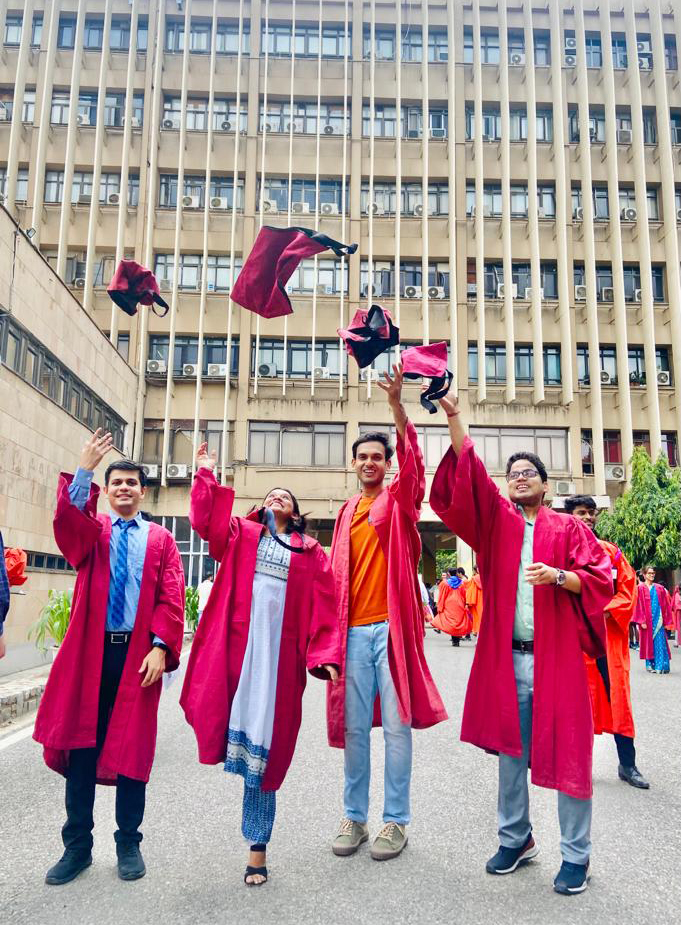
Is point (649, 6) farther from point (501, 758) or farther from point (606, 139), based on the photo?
point (501, 758)

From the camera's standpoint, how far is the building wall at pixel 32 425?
17.4 m

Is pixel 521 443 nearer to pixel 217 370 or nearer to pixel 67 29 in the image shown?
pixel 217 370

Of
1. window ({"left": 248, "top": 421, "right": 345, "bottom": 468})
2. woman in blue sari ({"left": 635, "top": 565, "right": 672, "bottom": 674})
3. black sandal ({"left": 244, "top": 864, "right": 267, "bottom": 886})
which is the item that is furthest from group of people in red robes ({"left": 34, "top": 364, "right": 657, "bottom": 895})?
window ({"left": 248, "top": 421, "right": 345, "bottom": 468})

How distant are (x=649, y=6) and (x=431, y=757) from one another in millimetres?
38115

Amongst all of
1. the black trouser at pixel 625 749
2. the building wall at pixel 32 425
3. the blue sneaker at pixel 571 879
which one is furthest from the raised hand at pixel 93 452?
the building wall at pixel 32 425

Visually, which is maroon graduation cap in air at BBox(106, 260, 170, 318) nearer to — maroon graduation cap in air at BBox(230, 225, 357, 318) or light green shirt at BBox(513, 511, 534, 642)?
maroon graduation cap in air at BBox(230, 225, 357, 318)

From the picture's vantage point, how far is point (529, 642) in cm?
416

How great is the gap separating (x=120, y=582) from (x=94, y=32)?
37.1 meters

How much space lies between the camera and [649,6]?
35656 millimetres

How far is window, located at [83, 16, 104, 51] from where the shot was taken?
3494 centimetres

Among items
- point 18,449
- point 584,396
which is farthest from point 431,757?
point 584,396

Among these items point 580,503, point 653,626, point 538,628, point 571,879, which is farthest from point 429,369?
point 653,626

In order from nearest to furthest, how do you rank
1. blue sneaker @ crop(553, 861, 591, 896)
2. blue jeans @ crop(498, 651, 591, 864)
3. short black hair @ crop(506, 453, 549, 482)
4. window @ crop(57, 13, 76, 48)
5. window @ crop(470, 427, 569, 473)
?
blue sneaker @ crop(553, 861, 591, 896)
blue jeans @ crop(498, 651, 591, 864)
short black hair @ crop(506, 453, 549, 482)
window @ crop(470, 427, 569, 473)
window @ crop(57, 13, 76, 48)

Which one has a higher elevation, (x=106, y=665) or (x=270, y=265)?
(x=270, y=265)
